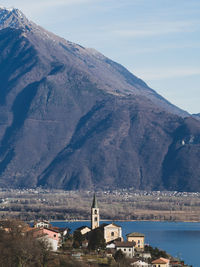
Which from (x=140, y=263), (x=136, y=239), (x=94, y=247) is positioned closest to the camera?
(x=140, y=263)

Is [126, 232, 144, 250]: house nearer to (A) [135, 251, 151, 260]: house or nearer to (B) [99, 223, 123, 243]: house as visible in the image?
(B) [99, 223, 123, 243]: house

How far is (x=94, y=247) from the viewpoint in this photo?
9625cm

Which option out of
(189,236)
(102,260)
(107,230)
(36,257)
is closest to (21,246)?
(36,257)

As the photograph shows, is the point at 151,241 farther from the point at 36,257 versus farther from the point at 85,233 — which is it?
the point at 36,257

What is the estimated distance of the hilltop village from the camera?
83831 mm

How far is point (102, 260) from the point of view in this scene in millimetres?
86375

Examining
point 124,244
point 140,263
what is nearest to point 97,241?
point 124,244

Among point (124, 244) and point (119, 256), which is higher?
point (124, 244)

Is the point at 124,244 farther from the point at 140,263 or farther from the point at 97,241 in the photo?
the point at 140,263

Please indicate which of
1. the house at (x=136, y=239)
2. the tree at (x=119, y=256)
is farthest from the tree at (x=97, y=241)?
the house at (x=136, y=239)

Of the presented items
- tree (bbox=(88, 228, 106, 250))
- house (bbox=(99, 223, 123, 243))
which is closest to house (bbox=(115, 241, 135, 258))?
tree (bbox=(88, 228, 106, 250))

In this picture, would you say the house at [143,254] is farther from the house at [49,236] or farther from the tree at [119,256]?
the house at [49,236]

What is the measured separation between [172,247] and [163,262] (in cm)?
4939

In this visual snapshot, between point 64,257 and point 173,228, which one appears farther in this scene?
point 173,228
